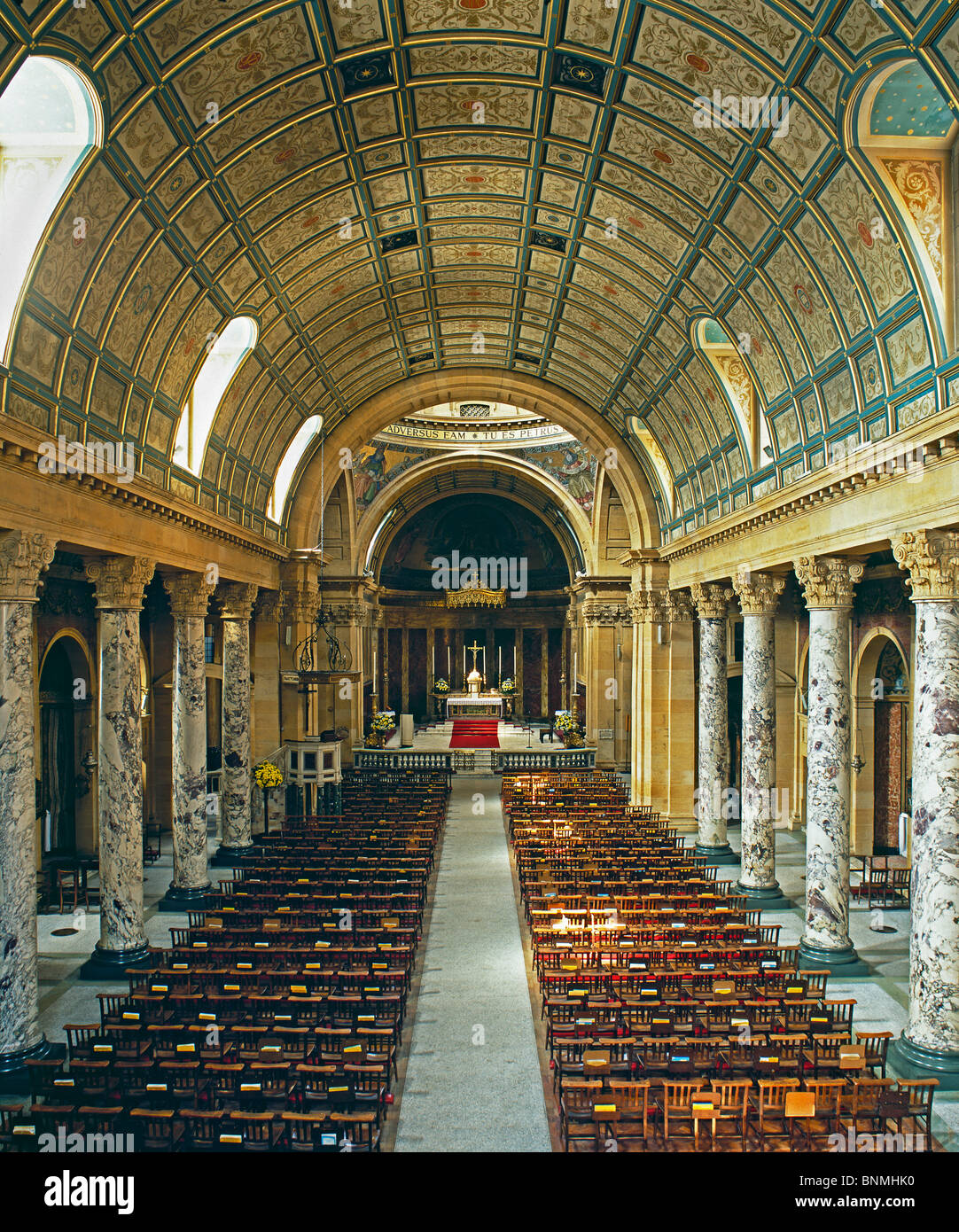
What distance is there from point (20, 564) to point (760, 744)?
49.0 ft

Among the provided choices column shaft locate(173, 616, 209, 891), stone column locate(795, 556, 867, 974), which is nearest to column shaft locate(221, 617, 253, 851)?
column shaft locate(173, 616, 209, 891)

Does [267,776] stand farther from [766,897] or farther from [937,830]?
[937,830]

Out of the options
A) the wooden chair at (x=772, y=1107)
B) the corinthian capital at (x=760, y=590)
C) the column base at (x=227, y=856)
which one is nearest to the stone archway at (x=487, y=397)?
the corinthian capital at (x=760, y=590)

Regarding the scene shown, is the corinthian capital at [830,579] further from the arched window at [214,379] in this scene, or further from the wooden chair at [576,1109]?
the arched window at [214,379]

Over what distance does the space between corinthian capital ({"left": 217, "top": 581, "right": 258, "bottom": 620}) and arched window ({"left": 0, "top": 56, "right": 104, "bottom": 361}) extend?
1185cm

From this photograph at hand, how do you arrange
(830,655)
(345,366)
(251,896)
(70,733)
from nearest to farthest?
(830,655) < (251,896) < (70,733) < (345,366)

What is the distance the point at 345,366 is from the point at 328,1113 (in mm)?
21113

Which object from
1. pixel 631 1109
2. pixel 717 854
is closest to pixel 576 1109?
pixel 631 1109

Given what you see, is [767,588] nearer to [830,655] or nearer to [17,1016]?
[830,655]

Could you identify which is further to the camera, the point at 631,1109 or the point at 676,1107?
the point at 631,1109

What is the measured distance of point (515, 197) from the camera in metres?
18.0

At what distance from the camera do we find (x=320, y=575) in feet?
119

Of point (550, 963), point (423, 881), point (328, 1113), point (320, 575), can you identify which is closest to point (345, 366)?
point (320, 575)

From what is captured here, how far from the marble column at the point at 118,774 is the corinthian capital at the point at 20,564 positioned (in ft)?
10.9
